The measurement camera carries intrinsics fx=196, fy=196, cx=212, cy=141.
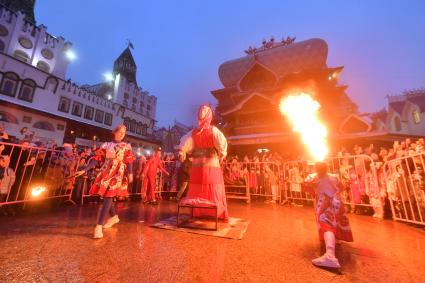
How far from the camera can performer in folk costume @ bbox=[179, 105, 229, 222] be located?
13.6 ft

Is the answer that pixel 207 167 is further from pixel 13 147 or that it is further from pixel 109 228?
pixel 13 147

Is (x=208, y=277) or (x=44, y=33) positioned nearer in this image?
(x=208, y=277)

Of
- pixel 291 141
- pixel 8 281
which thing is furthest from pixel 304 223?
pixel 291 141

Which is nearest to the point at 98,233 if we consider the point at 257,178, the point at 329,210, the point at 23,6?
the point at 329,210

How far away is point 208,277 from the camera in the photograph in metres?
2.15

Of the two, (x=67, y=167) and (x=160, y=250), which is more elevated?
(x=67, y=167)

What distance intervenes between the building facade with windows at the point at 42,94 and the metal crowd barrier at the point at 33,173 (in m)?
17.3

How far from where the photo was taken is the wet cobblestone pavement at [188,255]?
218 cm

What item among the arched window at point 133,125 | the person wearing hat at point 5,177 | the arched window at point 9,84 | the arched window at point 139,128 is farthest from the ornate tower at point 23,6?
the person wearing hat at point 5,177

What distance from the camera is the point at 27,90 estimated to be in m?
21.2

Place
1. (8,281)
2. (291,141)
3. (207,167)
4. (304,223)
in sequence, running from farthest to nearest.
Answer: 1. (291,141)
2. (304,223)
3. (207,167)
4. (8,281)

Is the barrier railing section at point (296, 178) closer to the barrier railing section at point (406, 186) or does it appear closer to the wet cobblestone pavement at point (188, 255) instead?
the barrier railing section at point (406, 186)

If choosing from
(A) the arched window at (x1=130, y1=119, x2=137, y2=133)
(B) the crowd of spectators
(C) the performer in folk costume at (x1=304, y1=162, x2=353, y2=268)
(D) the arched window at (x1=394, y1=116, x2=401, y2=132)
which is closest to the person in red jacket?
(B) the crowd of spectators

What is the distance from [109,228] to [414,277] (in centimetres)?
466
